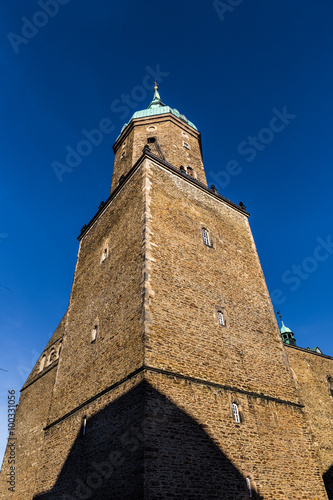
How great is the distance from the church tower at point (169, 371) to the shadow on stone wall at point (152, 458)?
0.03m

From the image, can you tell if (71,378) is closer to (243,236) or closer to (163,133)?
(243,236)

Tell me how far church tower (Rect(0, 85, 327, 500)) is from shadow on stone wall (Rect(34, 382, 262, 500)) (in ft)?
0.10

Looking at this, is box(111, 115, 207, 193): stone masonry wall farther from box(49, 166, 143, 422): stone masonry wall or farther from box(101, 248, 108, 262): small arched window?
box(101, 248, 108, 262): small arched window

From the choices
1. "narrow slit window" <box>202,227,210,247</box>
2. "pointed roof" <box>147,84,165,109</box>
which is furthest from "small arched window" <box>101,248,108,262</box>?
"pointed roof" <box>147,84,165,109</box>

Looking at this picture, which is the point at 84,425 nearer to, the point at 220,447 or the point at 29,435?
the point at 220,447

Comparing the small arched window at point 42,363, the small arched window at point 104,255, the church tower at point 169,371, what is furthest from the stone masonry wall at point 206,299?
the small arched window at point 42,363

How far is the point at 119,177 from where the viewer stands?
17.9m

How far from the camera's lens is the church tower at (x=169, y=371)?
8797mm

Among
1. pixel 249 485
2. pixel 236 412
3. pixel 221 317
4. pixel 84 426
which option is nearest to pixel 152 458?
pixel 249 485

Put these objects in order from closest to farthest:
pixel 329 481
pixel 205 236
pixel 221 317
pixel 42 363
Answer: pixel 221 317, pixel 205 236, pixel 329 481, pixel 42 363

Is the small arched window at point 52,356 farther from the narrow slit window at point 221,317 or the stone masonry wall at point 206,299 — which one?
the narrow slit window at point 221,317

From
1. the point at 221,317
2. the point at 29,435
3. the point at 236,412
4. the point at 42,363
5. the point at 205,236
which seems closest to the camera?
the point at 236,412

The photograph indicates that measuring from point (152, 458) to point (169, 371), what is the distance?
2128 millimetres

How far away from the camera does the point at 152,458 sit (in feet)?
26.2
